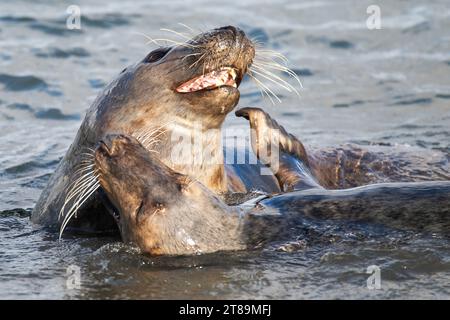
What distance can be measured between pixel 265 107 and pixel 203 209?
5.54 m

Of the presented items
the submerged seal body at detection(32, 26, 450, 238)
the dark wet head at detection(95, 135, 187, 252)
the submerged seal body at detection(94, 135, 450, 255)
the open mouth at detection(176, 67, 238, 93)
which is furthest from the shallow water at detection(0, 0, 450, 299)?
the open mouth at detection(176, 67, 238, 93)

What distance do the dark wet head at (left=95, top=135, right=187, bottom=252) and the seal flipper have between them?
1539mm

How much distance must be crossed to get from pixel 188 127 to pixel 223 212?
102 cm

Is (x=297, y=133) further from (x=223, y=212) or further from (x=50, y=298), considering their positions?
(x=50, y=298)

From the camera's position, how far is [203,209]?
6.39 metres

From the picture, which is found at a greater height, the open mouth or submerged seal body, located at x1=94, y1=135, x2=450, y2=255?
the open mouth

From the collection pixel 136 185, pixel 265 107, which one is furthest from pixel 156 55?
pixel 265 107

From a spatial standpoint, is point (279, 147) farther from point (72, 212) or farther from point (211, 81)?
point (72, 212)

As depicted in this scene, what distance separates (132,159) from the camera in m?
6.37

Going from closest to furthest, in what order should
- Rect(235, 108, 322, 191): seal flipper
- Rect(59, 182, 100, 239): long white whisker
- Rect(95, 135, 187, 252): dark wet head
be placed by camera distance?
Rect(95, 135, 187, 252): dark wet head < Rect(59, 182, 100, 239): long white whisker < Rect(235, 108, 322, 191): seal flipper

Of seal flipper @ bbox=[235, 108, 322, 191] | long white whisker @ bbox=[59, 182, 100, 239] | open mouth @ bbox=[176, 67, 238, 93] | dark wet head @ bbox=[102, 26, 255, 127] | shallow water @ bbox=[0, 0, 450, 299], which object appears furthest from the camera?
Result: seal flipper @ bbox=[235, 108, 322, 191]

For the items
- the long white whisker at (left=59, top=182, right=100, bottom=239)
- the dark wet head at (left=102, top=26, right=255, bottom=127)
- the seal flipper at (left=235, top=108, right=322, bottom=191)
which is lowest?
the long white whisker at (left=59, top=182, right=100, bottom=239)

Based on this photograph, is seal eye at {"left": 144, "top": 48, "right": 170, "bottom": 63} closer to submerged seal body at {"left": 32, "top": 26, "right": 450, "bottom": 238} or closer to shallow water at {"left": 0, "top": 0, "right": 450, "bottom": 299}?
submerged seal body at {"left": 32, "top": 26, "right": 450, "bottom": 238}

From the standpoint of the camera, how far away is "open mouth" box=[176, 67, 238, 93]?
7.28m
